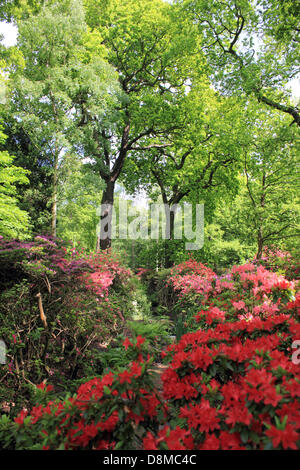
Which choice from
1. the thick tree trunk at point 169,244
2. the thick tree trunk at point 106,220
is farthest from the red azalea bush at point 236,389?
the thick tree trunk at point 169,244

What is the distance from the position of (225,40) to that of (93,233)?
1243 centimetres

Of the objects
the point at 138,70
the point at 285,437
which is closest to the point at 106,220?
the point at 138,70

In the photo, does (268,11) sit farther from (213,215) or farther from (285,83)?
(213,215)

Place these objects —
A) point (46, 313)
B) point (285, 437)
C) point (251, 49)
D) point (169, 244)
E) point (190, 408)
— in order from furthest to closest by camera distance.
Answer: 1. point (169, 244)
2. point (251, 49)
3. point (46, 313)
4. point (190, 408)
5. point (285, 437)

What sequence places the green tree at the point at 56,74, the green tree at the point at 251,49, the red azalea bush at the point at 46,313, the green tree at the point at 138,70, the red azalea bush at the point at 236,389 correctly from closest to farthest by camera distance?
the red azalea bush at the point at 236,389 < the red azalea bush at the point at 46,313 < the green tree at the point at 251,49 < the green tree at the point at 56,74 < the green tree at the point at 138,70

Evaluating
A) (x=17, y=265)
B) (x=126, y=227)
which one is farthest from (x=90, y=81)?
(x=126, y=227)

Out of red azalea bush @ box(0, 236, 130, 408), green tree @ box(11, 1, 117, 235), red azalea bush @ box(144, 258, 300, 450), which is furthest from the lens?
green tree @ box(11, 1, 117, 235)

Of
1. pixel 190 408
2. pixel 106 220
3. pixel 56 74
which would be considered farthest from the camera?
pixel 106 220

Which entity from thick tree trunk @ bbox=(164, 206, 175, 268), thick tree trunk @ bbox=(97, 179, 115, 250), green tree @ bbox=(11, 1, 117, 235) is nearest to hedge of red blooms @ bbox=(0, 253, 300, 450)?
thick tree trunk @ bbox=(97, 179, 115, 250)

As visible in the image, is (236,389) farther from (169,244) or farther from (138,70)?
(138,70)

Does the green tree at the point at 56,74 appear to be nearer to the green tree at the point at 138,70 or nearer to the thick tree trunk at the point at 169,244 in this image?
the green tree at the point at 138,70

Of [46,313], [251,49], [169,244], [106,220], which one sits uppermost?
[251,49]

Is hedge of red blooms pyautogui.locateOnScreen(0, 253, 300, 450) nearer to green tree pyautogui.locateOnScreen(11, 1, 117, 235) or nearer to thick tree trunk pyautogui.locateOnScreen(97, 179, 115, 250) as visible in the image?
thick tree trunk pyautogui.locateOnScreen(97, 179, 115, 250)
